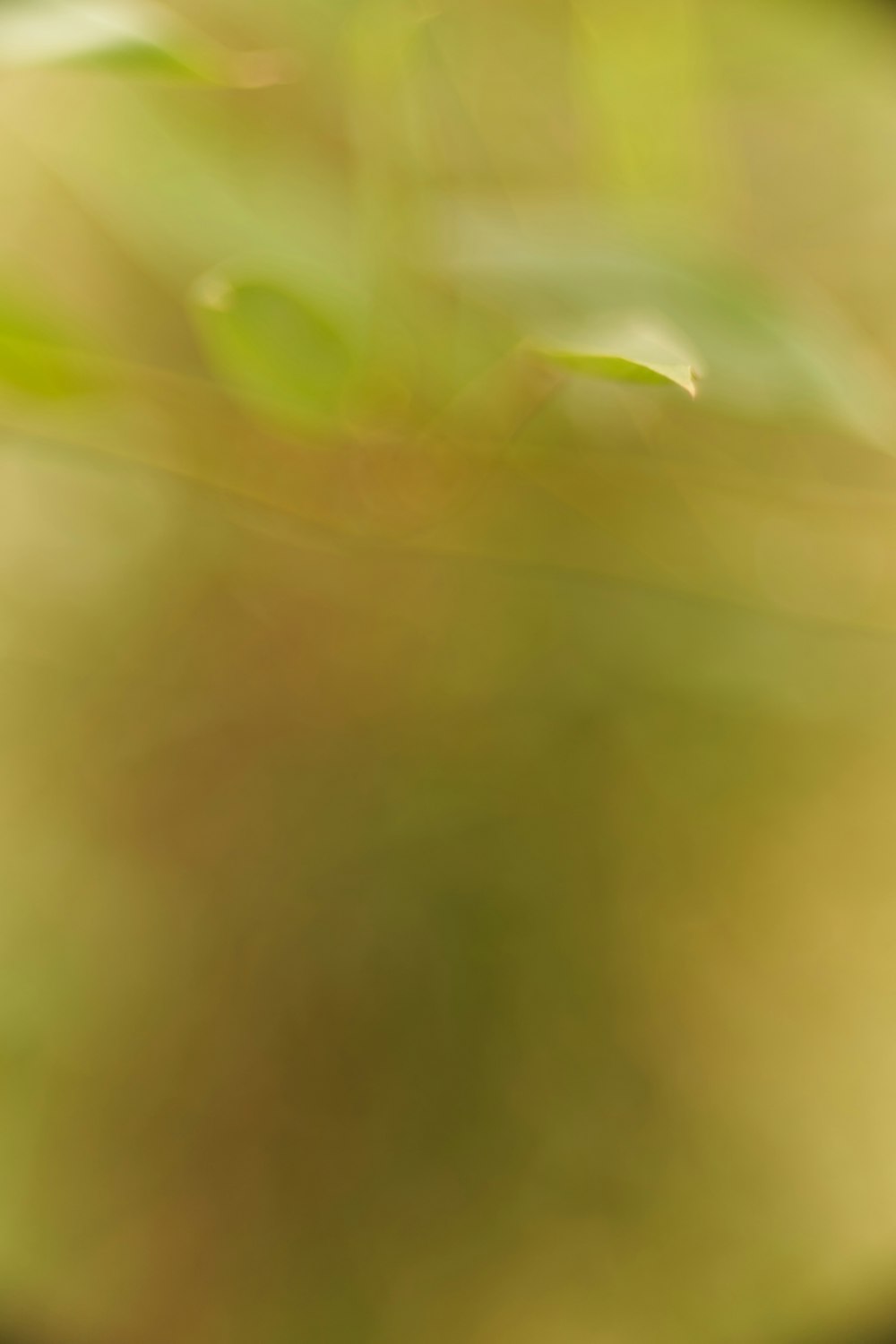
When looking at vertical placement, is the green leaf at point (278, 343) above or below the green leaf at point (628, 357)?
above

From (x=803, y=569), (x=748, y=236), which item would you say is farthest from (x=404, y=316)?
(x=748, y=236)

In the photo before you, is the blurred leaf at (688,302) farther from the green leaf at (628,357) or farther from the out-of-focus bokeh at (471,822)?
the out-of-focus bokeh at (471,822)

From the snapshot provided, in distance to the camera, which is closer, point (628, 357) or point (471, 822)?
point (628, 357)

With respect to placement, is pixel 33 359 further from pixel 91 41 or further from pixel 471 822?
pixel 471 822

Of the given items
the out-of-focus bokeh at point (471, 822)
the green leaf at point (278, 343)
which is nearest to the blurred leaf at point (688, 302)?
the green leaf at point (278, 343)

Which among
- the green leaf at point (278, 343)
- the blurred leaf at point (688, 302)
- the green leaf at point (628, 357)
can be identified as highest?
the blurred leaf at point (688, 302)

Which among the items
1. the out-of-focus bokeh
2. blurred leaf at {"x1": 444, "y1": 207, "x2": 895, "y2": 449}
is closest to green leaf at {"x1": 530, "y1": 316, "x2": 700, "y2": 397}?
blurred leaf at {"x1": 444, "y1": 207, "x2": 895, "y2": 449}

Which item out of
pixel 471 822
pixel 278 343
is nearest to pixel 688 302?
pixel 278 343
